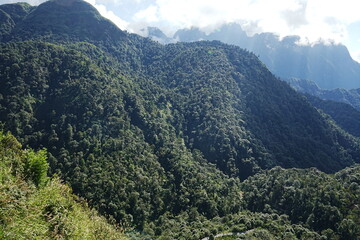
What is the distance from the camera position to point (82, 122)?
445 ft

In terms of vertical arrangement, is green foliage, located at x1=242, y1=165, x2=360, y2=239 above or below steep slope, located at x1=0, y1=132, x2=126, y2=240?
below

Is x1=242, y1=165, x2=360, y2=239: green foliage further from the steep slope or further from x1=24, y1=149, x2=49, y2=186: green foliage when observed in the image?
x1=24, y1=149, x2=49, y2=186: green foliage

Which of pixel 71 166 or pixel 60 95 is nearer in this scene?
pixel 71 166

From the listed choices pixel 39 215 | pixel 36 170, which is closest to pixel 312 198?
pixel 36 170

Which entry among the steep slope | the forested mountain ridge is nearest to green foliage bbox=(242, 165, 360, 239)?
the forested mountain ridge

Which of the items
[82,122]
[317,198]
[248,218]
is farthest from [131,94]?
[317,198]

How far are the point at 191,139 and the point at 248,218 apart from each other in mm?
83453

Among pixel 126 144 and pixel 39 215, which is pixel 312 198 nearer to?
pixel 126 144

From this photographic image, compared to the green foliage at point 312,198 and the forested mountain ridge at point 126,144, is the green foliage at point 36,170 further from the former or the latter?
the green foliage at point 312,198

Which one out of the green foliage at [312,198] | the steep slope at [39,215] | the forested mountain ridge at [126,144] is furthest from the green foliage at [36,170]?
the green foliage at [312,198]

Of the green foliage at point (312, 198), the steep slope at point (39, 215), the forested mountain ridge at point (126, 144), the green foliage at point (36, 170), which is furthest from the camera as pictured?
the forested mountain ridge at point (126, 144)

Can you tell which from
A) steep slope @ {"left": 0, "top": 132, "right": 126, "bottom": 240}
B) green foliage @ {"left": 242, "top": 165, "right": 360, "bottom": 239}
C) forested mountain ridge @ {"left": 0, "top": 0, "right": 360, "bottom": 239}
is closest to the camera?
steep slope @ {"left": 0, "top": 132, "right": 126, "bottom": 240}

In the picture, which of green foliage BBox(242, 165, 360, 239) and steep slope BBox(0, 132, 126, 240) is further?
green foliage BBox(242, 165, 360, 239)

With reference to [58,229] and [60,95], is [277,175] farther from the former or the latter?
[58,229]
